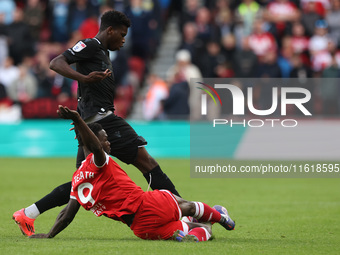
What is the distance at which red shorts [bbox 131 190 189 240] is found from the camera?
7637 millimetres

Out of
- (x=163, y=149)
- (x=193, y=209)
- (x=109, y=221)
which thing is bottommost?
(x=163, y=149)

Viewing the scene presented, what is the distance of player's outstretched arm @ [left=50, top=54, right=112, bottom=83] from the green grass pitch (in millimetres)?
1638

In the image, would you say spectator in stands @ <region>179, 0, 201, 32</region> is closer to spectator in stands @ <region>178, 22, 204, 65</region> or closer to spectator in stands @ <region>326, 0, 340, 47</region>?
spectator in stands @ <region>178, 22, 204, 65</region>

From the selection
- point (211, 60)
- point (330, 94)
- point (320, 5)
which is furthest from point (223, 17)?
point (330, 94)

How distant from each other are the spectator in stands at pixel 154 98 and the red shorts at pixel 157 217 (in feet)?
39.9

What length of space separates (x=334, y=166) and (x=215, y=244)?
9310 millimetres

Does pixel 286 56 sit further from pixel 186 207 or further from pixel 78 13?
pixel 186 207

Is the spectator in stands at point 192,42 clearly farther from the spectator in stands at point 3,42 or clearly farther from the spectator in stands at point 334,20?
the spectator in stands at point 3,42

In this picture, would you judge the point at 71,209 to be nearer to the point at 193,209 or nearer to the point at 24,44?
the point at 193,209

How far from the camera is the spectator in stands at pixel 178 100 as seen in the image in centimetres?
1917

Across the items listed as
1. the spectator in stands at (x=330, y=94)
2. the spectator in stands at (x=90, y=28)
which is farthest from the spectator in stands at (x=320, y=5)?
the spectator in stands at (x=90, y=28)

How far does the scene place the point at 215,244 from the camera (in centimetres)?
769

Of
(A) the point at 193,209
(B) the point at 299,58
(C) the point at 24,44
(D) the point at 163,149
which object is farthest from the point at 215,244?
(C) the point at 24,44

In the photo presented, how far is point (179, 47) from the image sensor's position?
22.4 meters
